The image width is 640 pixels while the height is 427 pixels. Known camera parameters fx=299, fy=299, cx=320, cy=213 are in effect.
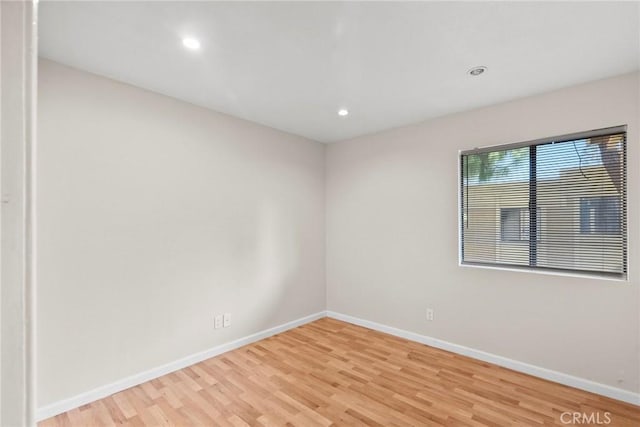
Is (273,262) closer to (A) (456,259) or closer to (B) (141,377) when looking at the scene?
(B) (141,377)

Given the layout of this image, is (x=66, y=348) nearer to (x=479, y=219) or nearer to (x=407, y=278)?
(x=407, y=278)

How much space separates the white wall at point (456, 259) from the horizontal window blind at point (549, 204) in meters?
0.09

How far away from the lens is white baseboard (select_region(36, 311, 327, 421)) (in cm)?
209

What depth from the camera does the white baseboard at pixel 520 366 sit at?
2271mm

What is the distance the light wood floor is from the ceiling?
2.47 m

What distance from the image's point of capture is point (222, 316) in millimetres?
3049

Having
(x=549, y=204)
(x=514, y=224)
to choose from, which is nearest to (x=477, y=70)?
(x=549, y=204)

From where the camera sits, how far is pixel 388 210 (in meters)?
3.61

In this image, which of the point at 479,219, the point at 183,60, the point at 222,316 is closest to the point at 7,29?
the point at 183,60

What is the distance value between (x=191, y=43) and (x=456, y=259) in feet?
9.73

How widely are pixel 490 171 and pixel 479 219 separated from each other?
49 centimetres

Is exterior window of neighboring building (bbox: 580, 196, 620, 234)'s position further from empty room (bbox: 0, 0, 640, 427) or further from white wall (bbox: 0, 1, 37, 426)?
white wall (bbox: 0, 1, 37, 426)

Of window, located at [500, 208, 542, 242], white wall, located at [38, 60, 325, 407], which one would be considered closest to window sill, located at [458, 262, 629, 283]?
window, located at [500, 208, 542, 242]

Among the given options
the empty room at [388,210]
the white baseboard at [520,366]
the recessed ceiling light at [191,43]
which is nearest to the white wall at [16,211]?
the empty room at [388,210]
